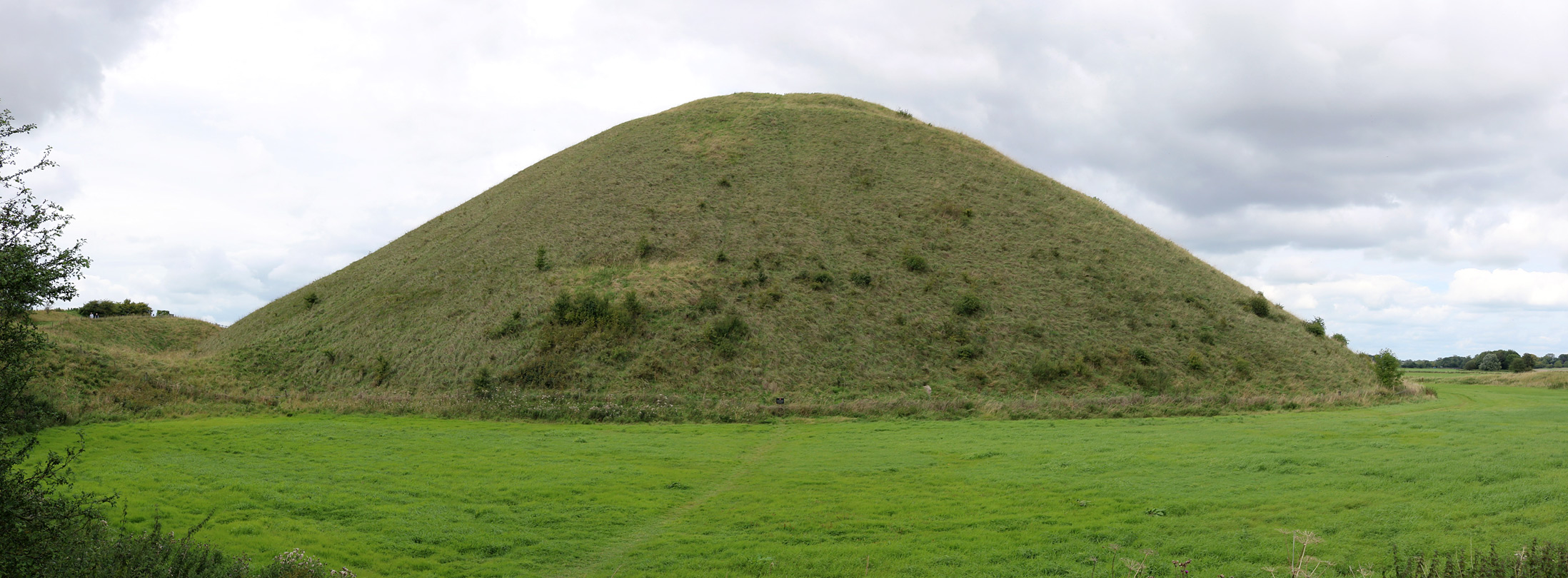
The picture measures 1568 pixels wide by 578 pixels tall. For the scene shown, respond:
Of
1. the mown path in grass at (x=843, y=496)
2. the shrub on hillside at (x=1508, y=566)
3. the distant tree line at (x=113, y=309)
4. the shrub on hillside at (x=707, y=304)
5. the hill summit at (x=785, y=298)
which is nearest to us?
the shrub on hillside at (x=1508, y=566)

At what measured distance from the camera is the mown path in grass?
41.8 ft

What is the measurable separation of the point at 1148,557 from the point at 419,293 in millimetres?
52707

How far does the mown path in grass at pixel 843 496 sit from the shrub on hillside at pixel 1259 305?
93.3ft

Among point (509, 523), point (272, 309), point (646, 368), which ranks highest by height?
point (272, 309)

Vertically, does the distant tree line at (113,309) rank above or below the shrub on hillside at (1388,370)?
above

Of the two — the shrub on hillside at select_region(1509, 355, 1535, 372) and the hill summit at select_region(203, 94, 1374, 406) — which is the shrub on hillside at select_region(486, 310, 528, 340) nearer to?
the hill summit at select_region(203, 94, 1374, 406)

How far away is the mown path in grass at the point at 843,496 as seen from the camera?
12.7m

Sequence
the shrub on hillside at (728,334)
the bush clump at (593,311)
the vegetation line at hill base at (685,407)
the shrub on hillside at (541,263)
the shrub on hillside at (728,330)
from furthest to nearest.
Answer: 1. the shrub on hillside at (541,263)
2. the bush clump at (593,311)
3. the shrub on hillside at (728,330)
4. the shrub on hillside at (728,334)
5. the vegetation line at hill base at (685,407)

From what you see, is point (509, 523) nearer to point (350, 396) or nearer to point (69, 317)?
point (350, 396)

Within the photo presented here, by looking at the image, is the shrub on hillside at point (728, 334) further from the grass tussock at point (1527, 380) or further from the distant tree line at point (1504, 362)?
the distant tree line at point (1504, 362)

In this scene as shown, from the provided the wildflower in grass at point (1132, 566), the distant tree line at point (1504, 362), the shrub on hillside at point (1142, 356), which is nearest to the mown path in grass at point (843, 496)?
the wildflower in grass at point (1132, 566)

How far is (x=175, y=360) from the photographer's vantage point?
47.6 meters

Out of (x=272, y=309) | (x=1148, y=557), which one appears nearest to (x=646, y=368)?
(x=1148, y=557)

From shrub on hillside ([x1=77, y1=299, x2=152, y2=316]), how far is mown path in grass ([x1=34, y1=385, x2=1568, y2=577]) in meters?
51.2
